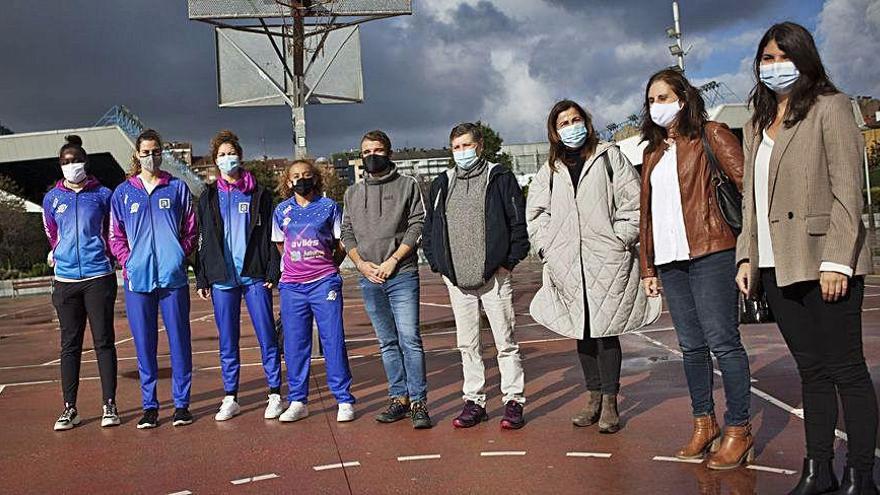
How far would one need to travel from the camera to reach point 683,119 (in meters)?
5.14

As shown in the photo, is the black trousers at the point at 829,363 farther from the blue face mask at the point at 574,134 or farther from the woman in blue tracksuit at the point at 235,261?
the woman in blue tracksuit at the point at 235,261

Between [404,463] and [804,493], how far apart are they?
233 cm

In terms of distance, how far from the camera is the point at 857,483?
13.6 ft

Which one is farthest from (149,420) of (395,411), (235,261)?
(395,411)

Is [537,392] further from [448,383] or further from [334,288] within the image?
[334,288]

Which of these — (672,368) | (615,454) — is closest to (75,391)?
(615,454)

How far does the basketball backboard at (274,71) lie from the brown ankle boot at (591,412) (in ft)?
31.5

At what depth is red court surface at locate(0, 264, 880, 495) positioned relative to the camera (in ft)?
16.4

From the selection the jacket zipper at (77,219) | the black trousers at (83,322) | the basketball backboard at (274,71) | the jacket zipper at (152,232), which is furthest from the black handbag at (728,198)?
the basketball backboard at (274,71)

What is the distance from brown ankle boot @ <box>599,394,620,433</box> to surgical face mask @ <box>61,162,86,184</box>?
14.9 ft

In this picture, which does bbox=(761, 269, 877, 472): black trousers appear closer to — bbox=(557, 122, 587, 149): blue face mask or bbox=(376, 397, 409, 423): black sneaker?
bbox=(557, 122, 587, 149): blue face mask

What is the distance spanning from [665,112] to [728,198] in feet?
2.12

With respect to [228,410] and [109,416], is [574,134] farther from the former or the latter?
[109,416]

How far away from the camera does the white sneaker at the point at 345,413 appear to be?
682cm
